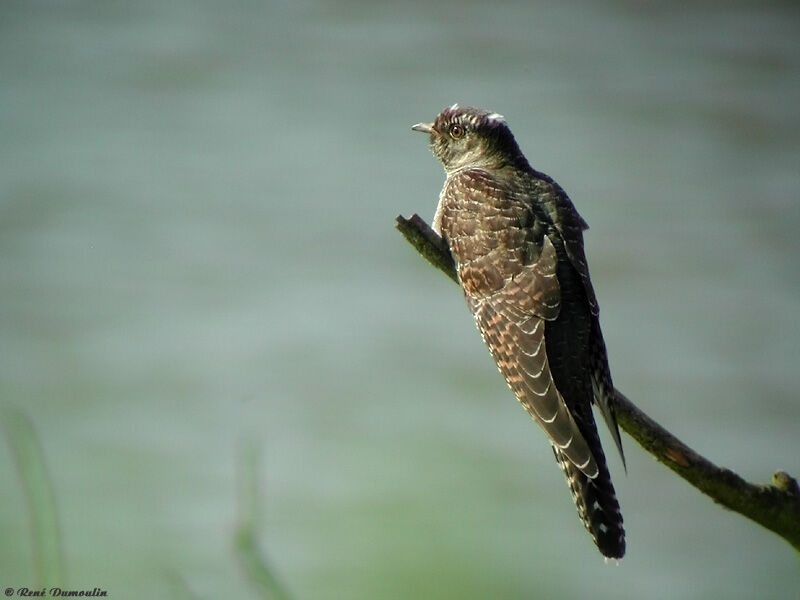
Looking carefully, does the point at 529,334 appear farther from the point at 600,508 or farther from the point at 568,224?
the point at 600,508

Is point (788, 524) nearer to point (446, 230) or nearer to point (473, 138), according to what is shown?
point (446, 230)

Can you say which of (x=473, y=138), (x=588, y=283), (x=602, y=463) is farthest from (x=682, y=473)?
(x=473, y=138)

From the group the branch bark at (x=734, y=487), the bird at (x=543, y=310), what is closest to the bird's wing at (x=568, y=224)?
the bird at (x=543, y=310)

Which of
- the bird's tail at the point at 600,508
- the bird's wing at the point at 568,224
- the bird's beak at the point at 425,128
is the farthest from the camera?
the bird's beak at the point at 425,128

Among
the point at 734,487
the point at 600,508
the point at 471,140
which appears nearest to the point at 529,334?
the point at 600,508

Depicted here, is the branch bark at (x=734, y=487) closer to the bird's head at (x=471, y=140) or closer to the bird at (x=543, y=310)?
the bird at (x=543, y=310)
